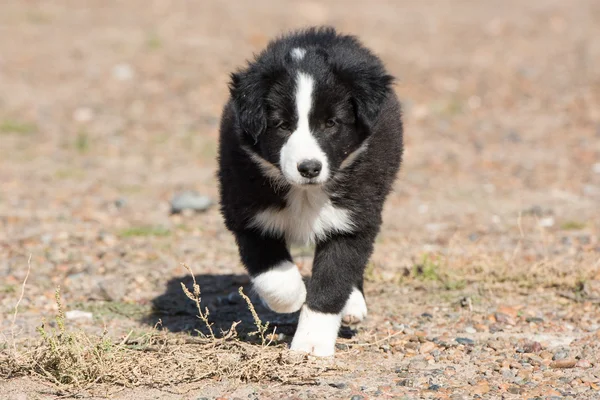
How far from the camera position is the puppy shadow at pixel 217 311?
4.78 metres

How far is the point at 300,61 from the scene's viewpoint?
413cm

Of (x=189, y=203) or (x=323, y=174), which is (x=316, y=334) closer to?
(x=323, y=174)

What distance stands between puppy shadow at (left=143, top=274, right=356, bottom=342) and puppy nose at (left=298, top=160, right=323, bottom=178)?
1020 millimetres

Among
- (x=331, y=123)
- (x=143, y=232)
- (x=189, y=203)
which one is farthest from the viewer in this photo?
(x=189, y=203)

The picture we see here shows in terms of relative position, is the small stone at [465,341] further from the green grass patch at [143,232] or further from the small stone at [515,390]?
the green grass patch at [143,232]

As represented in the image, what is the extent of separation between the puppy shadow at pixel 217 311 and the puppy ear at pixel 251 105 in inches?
40.6

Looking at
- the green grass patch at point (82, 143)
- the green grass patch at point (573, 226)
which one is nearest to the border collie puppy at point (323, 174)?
the green grass patch at point (573, 226)

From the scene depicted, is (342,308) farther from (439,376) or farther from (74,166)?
(74,166)

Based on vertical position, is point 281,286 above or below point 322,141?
below

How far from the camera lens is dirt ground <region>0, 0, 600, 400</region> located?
4.35 metres

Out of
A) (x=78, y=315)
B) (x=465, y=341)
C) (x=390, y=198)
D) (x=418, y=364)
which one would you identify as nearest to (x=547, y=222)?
(x=390, y=198)

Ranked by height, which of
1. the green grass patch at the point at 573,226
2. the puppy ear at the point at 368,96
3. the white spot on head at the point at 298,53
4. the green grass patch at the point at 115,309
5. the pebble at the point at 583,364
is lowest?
the green grass patch at the point at 115,309

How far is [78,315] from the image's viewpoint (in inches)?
196

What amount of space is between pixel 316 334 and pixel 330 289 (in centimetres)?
23
